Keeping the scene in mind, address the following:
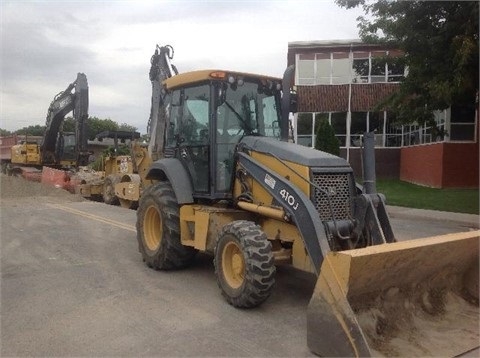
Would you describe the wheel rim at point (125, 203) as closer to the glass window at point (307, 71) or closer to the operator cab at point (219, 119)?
Answer: the operator cab at point (219, 119)

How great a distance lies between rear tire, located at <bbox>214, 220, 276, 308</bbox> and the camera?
16.9 ft

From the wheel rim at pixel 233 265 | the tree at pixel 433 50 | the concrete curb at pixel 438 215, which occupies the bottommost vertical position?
the concrete curb at pixel 438 215

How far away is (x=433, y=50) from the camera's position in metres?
13.5

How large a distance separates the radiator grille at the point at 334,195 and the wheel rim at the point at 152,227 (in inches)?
113

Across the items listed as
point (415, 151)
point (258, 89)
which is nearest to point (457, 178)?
point (415, 151)

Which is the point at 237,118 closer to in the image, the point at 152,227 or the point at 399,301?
the point at 152,227

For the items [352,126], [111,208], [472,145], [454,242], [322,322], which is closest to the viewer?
[322,322]

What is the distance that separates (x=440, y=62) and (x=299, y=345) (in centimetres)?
1127

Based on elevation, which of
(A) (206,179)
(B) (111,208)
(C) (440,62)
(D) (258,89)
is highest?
(C) (440,62)

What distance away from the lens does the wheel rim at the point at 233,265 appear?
555 cm

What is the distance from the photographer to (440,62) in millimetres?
13555

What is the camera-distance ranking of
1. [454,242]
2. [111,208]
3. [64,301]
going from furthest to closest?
[111,208] < [64,301] < [454,242]

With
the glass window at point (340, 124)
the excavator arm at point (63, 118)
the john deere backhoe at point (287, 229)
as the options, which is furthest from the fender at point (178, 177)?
the glass window at point (340, 124)

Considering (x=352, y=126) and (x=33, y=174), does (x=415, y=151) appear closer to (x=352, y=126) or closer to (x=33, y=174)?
(x=352, y=126)
